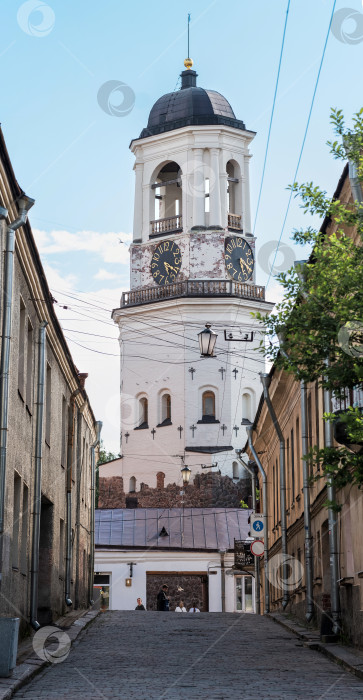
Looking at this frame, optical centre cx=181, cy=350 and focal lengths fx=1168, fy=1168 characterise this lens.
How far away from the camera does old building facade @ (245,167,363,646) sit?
15.0 meters

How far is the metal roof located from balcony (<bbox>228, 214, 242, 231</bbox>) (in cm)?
1428

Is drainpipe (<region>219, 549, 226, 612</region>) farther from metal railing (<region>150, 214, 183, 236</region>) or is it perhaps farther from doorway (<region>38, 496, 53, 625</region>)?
doorway (<region>38, 496, 53, 625</region>)

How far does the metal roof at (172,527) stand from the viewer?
47.7 m

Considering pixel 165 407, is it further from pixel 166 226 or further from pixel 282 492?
pixel 282 492

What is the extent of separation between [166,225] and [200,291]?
4746 mm

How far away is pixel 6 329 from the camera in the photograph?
43.4 feet

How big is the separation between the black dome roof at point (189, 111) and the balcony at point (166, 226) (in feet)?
15.4

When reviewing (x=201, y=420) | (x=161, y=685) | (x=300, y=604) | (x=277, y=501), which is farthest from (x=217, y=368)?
(x=161, y=685)

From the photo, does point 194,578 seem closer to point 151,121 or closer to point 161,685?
point 151,121

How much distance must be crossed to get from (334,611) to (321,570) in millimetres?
3297

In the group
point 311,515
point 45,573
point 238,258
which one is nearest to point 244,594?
point 238,258

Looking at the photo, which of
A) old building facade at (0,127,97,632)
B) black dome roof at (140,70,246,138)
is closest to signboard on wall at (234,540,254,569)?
old building facade at (0,127,97,632)

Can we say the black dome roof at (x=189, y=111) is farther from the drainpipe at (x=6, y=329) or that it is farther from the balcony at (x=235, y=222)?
the drainpipe at (x=6, y=329)

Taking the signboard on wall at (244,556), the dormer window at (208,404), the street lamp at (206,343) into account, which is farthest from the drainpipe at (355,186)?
the dormer window at (208,404)
